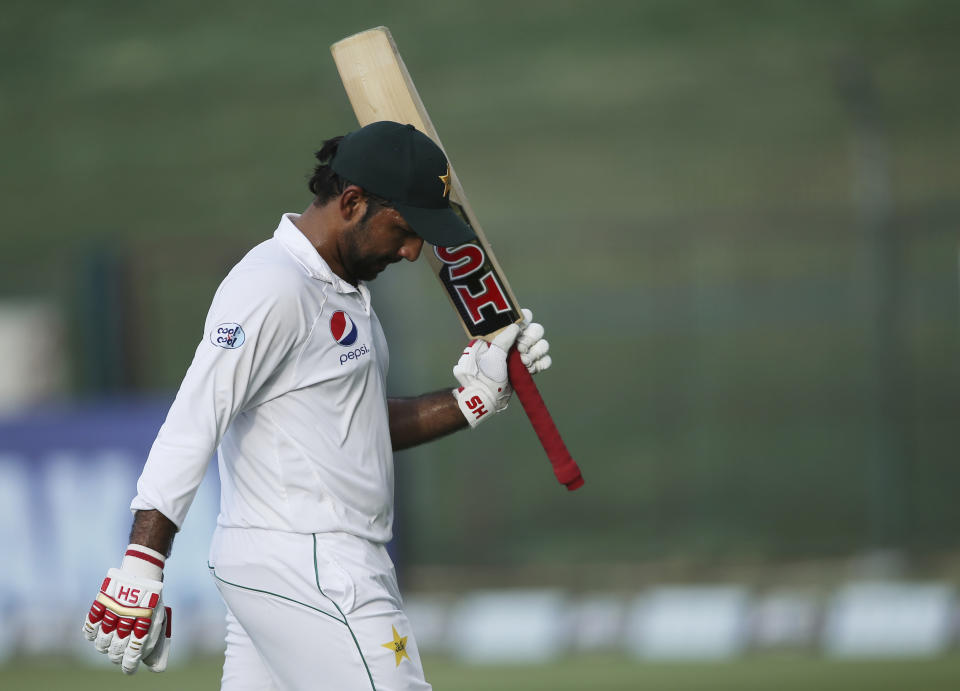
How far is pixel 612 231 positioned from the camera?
34.1ft

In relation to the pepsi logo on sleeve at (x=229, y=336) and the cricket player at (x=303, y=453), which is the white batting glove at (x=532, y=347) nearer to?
the cricket player at (x=303, y=453)

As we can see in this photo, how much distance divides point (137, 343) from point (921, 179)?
1242 cm

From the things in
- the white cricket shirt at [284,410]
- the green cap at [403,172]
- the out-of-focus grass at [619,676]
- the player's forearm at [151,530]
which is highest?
the green cap at [403,172]

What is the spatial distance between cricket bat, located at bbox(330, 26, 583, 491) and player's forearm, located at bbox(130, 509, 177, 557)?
1.28 metres

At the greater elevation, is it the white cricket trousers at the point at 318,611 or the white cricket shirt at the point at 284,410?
the white cricket shirt at the point at 284,410

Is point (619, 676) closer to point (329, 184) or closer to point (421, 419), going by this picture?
point (421, 419)

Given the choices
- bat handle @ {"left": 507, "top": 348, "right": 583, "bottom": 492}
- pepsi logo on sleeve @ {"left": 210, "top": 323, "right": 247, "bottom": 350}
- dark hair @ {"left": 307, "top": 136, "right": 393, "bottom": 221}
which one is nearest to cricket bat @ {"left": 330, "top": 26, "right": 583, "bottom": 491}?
bat handle @ {"left": 507, "top": 348, "right": 583, "bottom": 492}

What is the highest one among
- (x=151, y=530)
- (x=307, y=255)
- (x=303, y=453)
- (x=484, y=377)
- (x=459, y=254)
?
(x=459, y=254)

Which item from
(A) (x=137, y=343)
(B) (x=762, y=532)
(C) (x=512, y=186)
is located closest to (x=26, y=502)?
(A) (x=137, y=343)

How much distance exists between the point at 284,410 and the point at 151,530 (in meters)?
0.45

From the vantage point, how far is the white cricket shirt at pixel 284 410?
3.31 m

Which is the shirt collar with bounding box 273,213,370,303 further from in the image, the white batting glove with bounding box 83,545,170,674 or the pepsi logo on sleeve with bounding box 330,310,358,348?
the white batting glove with bounding box 83,545,170,674

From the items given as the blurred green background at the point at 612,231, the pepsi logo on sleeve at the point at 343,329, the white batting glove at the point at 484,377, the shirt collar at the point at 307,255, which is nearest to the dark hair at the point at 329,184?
the shirt collar at the point at 307,255

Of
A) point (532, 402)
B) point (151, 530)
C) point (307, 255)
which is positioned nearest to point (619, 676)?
point (532, 402)
